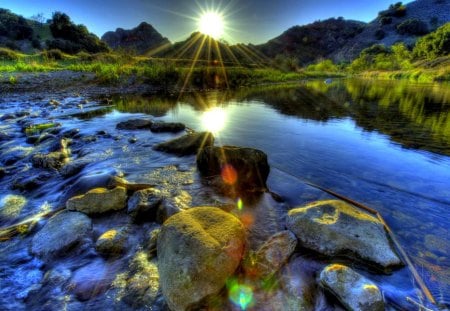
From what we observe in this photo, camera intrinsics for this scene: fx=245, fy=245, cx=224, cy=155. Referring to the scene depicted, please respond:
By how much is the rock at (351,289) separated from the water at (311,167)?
0.46 meters

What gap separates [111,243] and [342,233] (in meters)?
3.32

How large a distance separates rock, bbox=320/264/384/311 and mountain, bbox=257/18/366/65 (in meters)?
159

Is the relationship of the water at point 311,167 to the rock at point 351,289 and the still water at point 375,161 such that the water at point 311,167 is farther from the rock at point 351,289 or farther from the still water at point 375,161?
the rock at point 351,289

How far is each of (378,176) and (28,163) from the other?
30.4ft

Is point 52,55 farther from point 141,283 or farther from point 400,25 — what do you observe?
point 400,25

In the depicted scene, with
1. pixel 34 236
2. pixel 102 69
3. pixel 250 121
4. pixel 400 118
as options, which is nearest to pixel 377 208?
pixel 34 236

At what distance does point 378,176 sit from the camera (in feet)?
19.7

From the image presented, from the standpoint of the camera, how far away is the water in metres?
3.43

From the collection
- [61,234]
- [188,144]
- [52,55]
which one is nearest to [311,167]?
[188,144]

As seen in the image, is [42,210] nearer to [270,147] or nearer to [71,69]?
[270,147]

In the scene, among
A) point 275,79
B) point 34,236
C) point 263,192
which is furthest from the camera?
point 275,79

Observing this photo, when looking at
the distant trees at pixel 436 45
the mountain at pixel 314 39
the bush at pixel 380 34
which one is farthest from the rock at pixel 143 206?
the bush at pixel 380 34

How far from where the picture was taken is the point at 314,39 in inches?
6447

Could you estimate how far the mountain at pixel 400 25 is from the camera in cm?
11762
